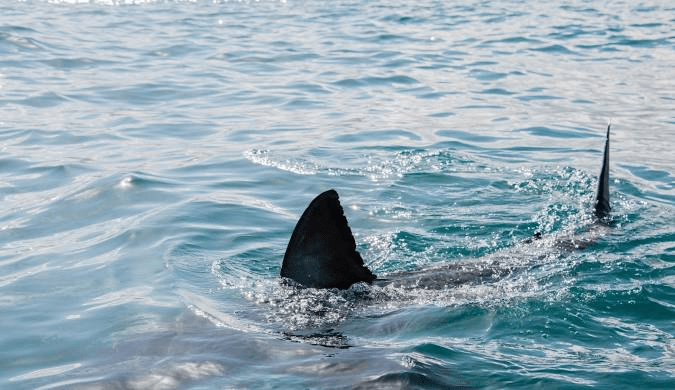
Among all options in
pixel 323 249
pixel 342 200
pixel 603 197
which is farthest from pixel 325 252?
pixel 342 200

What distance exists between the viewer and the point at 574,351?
603 centimetres

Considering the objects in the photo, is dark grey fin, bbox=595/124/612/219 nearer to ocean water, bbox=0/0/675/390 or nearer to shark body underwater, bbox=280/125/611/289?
ocean water, bbox=0/0/675/390

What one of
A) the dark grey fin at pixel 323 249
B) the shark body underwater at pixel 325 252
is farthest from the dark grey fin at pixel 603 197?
the dark grey fin at pixel 323 249

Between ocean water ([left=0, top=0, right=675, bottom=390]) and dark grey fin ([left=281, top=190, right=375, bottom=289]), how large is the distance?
13cm

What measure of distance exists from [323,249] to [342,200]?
3.72m

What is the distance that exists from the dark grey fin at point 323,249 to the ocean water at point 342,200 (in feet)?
0.44

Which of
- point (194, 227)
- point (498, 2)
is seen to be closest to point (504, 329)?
point (194, 227)

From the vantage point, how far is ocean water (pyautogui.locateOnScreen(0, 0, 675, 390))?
5.95 meters

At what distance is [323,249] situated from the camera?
6488 millimetres

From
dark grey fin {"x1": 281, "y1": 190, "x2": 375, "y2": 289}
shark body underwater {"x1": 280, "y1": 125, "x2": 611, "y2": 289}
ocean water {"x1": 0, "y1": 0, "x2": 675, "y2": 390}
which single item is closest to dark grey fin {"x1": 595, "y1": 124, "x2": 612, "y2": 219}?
ocean water {"x1": 0, "y1": 0, "x2": 675, "y2": 390}

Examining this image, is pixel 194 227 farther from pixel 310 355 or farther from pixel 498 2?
pixel 498 2

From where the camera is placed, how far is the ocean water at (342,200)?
5.95 m

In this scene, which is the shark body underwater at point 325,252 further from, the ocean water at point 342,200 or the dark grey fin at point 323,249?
the ocean water at point 342,200

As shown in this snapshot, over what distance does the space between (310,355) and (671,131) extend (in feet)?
30.1
